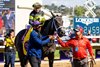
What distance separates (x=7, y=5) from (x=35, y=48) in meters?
18.6

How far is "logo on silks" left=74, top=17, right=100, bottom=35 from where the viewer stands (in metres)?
20.3

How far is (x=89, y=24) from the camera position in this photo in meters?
20.8

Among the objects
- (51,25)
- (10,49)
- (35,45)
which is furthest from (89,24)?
(35,45)

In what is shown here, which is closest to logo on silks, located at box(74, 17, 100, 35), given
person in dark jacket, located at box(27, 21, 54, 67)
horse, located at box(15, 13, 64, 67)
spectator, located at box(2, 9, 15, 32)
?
spectator, located at box(2, 9, 15, 32)

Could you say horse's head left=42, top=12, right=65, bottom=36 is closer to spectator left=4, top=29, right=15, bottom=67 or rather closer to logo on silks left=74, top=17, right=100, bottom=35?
spectator left=4, top=29, right=15, bottom=67

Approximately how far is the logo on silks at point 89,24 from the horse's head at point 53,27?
27.0ft

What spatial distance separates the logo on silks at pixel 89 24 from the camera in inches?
799

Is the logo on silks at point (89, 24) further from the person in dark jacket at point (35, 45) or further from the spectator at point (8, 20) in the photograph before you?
the person in dark jacket at point (35, 45)

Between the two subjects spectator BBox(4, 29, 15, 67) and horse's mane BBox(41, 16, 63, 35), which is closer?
horse's mane BBox(41, 16, 63, 35)

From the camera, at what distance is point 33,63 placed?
8914mm

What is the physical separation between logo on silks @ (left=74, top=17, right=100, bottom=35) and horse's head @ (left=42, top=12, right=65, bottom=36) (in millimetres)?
8239

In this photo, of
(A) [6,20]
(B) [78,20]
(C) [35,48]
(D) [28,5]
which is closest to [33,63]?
(C) [35,48]

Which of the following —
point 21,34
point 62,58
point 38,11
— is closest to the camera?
point 38,11

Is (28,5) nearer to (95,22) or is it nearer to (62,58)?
(95,22)
